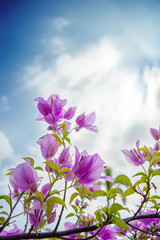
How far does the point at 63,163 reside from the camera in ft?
3.03

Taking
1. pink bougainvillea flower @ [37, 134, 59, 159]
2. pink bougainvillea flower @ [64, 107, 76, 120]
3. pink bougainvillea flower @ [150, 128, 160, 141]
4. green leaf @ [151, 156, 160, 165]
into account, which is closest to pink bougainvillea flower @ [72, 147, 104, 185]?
pink bougainvillea flower @ [37, 134, 59, 159]

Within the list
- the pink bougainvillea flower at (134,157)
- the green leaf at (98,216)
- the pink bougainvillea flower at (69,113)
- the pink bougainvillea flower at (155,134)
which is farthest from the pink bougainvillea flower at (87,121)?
the green leaf at (98,216)

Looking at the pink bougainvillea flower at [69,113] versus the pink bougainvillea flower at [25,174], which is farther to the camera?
the pink bougainvillea flower at [69,113]

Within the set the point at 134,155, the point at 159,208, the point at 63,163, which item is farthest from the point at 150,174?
the point at 63,163

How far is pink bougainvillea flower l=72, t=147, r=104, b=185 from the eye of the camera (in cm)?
86

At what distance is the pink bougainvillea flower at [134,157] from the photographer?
117cm

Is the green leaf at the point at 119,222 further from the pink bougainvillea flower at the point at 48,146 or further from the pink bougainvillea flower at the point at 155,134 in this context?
the pink bougainvillea flower at the point at 155,134

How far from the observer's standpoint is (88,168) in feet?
2.85

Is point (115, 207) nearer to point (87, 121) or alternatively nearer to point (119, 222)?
point (119, 222)

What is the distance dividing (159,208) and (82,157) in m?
0.63

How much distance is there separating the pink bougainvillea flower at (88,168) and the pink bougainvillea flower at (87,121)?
48 centimetres

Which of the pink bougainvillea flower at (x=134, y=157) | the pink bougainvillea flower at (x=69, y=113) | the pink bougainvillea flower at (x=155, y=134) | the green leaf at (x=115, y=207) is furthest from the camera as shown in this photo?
the pink bougainvillea flower at (x=155, y=134)

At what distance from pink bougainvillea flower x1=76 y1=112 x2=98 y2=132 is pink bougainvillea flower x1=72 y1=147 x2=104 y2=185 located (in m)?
0.48

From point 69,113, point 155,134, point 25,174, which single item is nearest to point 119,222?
point 25,174
